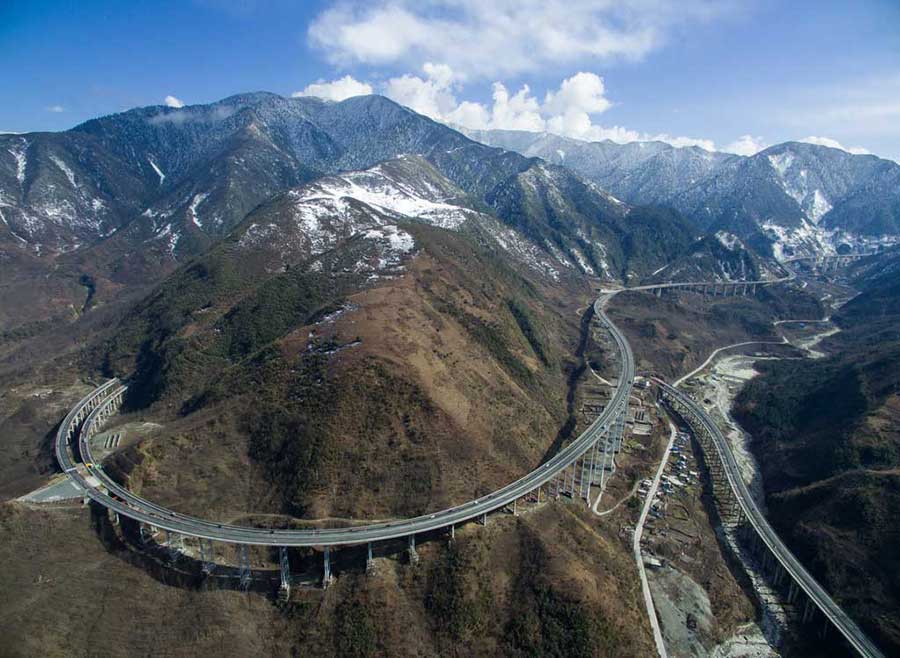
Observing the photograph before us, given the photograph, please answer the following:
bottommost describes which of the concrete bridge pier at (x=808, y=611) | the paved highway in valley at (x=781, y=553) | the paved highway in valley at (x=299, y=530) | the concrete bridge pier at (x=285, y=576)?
the concrete bridge pier at (x=808, y=611)

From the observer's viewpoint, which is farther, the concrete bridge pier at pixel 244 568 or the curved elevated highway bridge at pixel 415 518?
the curved elevated highway bridge at pixel 415 518

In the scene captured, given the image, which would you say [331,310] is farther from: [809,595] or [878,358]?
[878,358]

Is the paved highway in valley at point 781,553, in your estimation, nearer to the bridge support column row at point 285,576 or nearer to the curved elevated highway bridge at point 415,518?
the curved elevated highway bridge at point 415,518

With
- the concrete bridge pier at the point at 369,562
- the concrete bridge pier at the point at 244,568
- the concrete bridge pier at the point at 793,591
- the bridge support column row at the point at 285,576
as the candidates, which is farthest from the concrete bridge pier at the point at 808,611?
the concrete bridge pier at the point at 244,568

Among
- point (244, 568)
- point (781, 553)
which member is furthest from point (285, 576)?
point (781, 553)

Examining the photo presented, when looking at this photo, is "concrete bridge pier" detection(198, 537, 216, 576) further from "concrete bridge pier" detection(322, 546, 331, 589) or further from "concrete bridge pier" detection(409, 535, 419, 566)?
"concrete bridge pier" detection(409, 535, 419, 566)

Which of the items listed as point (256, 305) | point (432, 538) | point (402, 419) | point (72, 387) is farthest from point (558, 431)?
point (72, 387)

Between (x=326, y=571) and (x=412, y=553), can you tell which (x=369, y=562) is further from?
(x=412, y=553)

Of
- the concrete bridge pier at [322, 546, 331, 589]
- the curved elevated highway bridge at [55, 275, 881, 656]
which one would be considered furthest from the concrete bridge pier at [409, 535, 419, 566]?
the concrete bridge pier at [322, 546, 331, 589]
